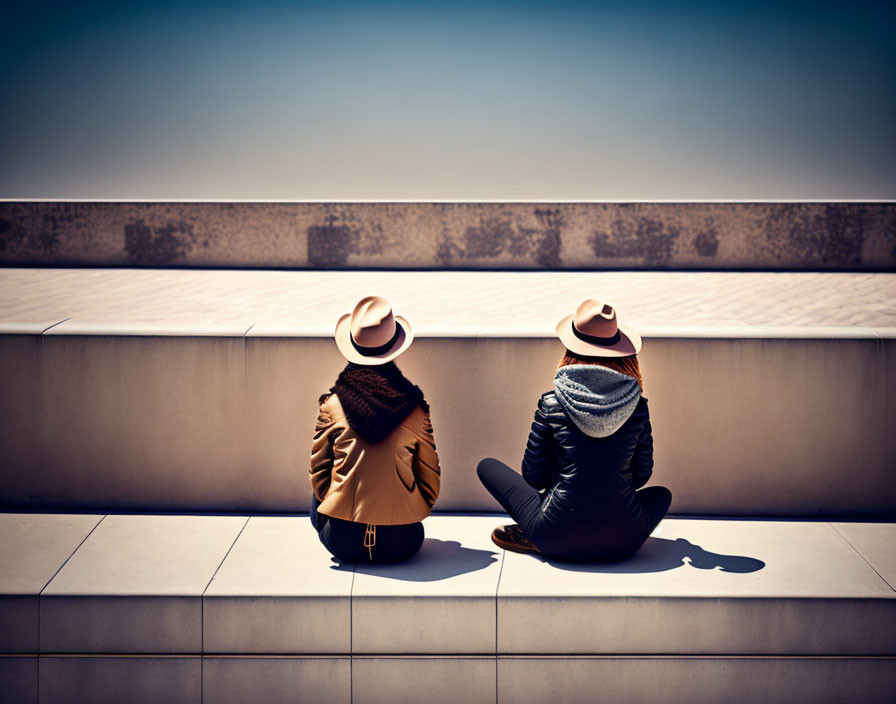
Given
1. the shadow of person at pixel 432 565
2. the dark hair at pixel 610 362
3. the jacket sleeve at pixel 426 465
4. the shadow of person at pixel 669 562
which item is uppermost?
the dark hair at pixel 610 362

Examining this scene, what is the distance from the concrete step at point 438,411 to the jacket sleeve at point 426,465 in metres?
0.83

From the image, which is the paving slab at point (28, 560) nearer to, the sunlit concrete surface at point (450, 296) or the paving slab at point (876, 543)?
the sunlit concrete surface at point (450, 296)

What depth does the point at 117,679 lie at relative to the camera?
397 centimetres

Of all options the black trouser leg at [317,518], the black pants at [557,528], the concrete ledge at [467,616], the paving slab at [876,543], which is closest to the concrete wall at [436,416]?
the paving slab at [876,543]

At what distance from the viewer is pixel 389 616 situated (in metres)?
3.92

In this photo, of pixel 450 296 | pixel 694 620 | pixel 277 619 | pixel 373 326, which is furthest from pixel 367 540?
pixel 450 296

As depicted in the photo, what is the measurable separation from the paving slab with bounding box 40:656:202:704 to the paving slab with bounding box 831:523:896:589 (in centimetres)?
322

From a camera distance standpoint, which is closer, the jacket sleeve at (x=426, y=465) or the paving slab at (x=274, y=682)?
the paving slab at (x=274, y=682)

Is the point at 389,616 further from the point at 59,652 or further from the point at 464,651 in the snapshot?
the point at 59,652

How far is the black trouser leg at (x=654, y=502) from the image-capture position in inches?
169

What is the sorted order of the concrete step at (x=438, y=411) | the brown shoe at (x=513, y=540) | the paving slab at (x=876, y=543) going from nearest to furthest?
1. the paving slab at (x=876, y=543)
2. the brown shoe at (x=513, y=540)
3. the concrete step at (x=438, y=411)

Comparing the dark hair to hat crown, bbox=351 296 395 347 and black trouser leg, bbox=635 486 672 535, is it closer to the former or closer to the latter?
black trouser leg, bbox=635 486 672 535

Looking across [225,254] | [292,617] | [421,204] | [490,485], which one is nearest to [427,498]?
[490,485]

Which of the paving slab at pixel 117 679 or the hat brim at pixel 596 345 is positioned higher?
the hat brim at pixel 596 345
